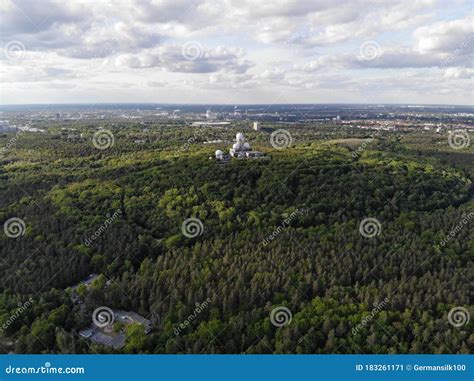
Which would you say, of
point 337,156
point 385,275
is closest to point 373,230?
point 385,275

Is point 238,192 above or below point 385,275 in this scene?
above

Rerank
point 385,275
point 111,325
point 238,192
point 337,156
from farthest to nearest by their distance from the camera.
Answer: point 337,156 < point 238,192 < point 385,275 < point 111,325

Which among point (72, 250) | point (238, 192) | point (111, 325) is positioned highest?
point (238, 192)

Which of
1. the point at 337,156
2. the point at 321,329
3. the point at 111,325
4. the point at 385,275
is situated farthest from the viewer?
the point at 337,156

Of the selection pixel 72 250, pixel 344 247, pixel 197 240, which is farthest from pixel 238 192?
pixel 72 250

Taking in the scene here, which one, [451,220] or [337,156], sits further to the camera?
[337,156]
